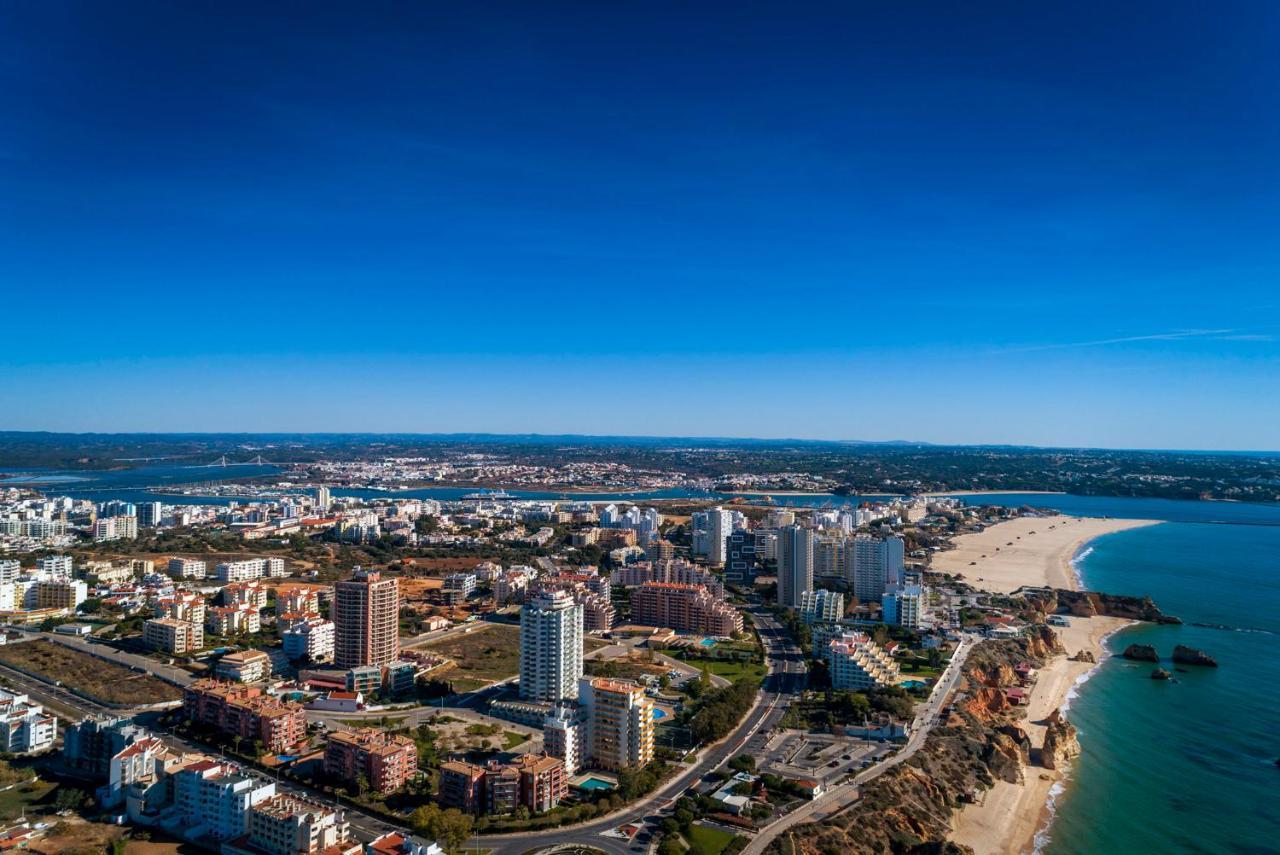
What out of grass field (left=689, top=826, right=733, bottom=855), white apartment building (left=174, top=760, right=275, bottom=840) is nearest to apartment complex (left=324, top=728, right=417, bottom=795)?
white apartment building (left=174, top=760, right=275, bottom=840)

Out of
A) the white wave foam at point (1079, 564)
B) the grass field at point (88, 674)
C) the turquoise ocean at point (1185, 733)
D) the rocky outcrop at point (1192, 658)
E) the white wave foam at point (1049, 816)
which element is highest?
the white wave foam at point (1079, 564)

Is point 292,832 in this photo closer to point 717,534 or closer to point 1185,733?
point 1185,733

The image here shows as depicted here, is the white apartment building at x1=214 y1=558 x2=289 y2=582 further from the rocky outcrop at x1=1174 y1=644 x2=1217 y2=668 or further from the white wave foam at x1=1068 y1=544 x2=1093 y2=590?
the white wave foam at x1=1068 y1=544 x2=1093 y2=590

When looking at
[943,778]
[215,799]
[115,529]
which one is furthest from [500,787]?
[115,529]

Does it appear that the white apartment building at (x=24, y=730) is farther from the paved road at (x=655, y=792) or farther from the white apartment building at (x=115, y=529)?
the white apartment building at (x=115, y=529)

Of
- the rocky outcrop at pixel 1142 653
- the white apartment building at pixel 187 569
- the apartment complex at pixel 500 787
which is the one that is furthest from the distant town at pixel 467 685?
the rocky outcrop at pixel 1142 653

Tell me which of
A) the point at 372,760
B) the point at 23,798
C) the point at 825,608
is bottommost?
the point at 23,798
